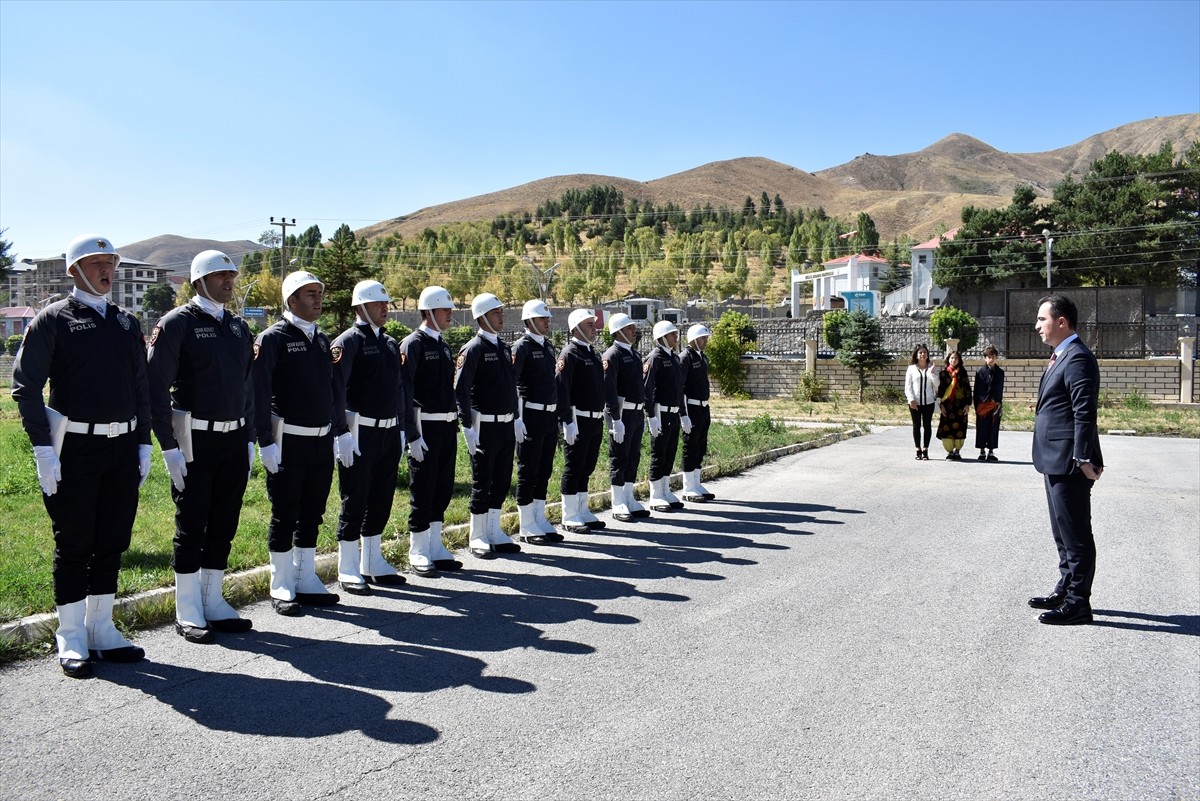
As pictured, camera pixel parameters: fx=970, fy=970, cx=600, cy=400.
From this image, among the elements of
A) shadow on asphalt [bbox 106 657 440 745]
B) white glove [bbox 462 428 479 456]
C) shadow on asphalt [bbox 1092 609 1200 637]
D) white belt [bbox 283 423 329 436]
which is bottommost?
shadow on asphalt [bbox 1092 609 1200 637]

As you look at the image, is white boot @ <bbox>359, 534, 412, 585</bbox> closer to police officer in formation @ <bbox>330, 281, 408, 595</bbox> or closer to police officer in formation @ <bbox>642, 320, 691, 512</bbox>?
police officer in formation @ <bbox>330, 281, 408, 595</bbox>

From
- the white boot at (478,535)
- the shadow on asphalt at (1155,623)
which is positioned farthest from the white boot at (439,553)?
the shadow on asphalt at (1155,623)

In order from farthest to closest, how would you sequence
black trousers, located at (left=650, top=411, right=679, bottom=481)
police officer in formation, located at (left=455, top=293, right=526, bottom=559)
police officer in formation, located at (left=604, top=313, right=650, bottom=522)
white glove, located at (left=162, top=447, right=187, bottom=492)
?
black trousers, located at (left=650, top=411, right=679, bottom=481) < police officer in formation, located at (left=604, top=313, right=650, bottom=522) < police officer in formation, located at (left=455, top=293, right=526, bottom=559) < white glove, located at (left=162, top=447, right=187, bottom=492)

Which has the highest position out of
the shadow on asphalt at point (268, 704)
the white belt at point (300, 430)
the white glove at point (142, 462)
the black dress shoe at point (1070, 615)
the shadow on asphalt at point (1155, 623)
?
the white belt at point (300, 430)

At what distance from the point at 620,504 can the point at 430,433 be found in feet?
10.3

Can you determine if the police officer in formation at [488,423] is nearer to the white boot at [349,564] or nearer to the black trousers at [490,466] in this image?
the black trousers at [490,466]

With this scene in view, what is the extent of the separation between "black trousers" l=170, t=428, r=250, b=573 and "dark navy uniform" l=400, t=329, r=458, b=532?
1909 millimetres

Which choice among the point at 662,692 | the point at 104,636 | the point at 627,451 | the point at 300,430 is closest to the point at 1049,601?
the point at 662,692

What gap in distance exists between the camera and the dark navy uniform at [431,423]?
25.7 ft

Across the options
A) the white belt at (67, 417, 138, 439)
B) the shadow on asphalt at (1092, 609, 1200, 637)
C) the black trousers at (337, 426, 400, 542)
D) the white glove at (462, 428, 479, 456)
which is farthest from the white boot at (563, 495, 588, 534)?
the white belt at (67, 417, 138, 439)

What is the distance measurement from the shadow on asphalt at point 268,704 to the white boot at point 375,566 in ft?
6.98

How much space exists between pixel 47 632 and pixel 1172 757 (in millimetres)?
5958

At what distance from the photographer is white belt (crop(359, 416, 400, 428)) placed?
720 centimetres

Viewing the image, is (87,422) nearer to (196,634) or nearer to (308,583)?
(196,634)
